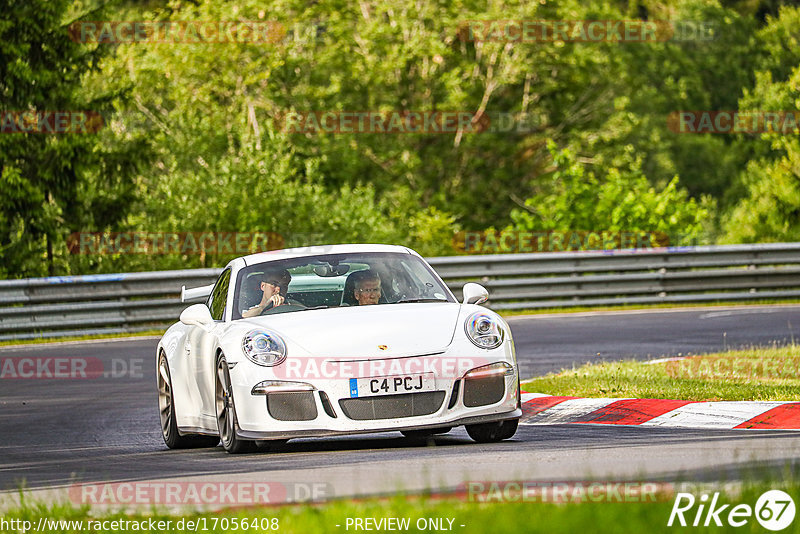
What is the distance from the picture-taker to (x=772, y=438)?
8258mm

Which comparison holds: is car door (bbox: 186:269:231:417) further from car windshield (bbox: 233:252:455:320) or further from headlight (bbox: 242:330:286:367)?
headlight (bbox: 242:330:286:367)

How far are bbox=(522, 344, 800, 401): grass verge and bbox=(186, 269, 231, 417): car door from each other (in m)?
3.01

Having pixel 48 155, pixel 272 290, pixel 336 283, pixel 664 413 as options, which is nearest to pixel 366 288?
pixel 336 283

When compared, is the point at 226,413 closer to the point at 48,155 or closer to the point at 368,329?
the point at 368,329

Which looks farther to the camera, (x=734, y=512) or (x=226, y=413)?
(x=226, y=413)

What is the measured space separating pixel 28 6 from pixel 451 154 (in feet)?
68.7

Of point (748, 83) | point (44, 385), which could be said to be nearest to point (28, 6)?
point (44, 385)

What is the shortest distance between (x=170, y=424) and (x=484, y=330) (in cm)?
261

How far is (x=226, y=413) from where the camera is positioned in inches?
352

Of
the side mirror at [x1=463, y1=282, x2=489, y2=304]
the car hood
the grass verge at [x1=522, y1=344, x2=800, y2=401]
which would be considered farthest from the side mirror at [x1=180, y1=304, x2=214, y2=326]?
the grass verge at [x1=522, y1=344, x2=800, y2=401]

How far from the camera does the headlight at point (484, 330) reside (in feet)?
28.9

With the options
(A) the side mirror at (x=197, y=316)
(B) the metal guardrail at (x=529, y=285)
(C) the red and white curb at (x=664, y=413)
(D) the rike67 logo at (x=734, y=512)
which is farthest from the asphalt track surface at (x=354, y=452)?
(B) the metal guardrail at (x=529, y=285)

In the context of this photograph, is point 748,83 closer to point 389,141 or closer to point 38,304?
point 389,141

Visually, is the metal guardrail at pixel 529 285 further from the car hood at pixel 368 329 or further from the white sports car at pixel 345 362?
the car hood at pixel 368 329
